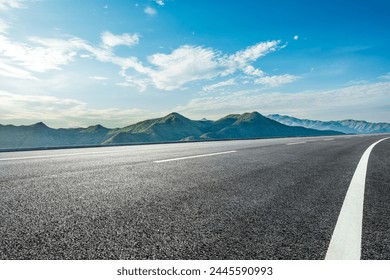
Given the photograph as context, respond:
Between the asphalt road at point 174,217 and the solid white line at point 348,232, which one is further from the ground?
the asphalt road at point 174,217

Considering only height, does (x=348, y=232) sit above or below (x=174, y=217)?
below

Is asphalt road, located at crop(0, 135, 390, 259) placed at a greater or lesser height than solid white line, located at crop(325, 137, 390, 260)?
greater

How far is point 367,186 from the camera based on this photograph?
4062 mm

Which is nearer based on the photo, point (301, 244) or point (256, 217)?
point (301, 244)

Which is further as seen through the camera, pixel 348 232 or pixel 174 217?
pixel 174 217

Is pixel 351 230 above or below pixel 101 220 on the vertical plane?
below
